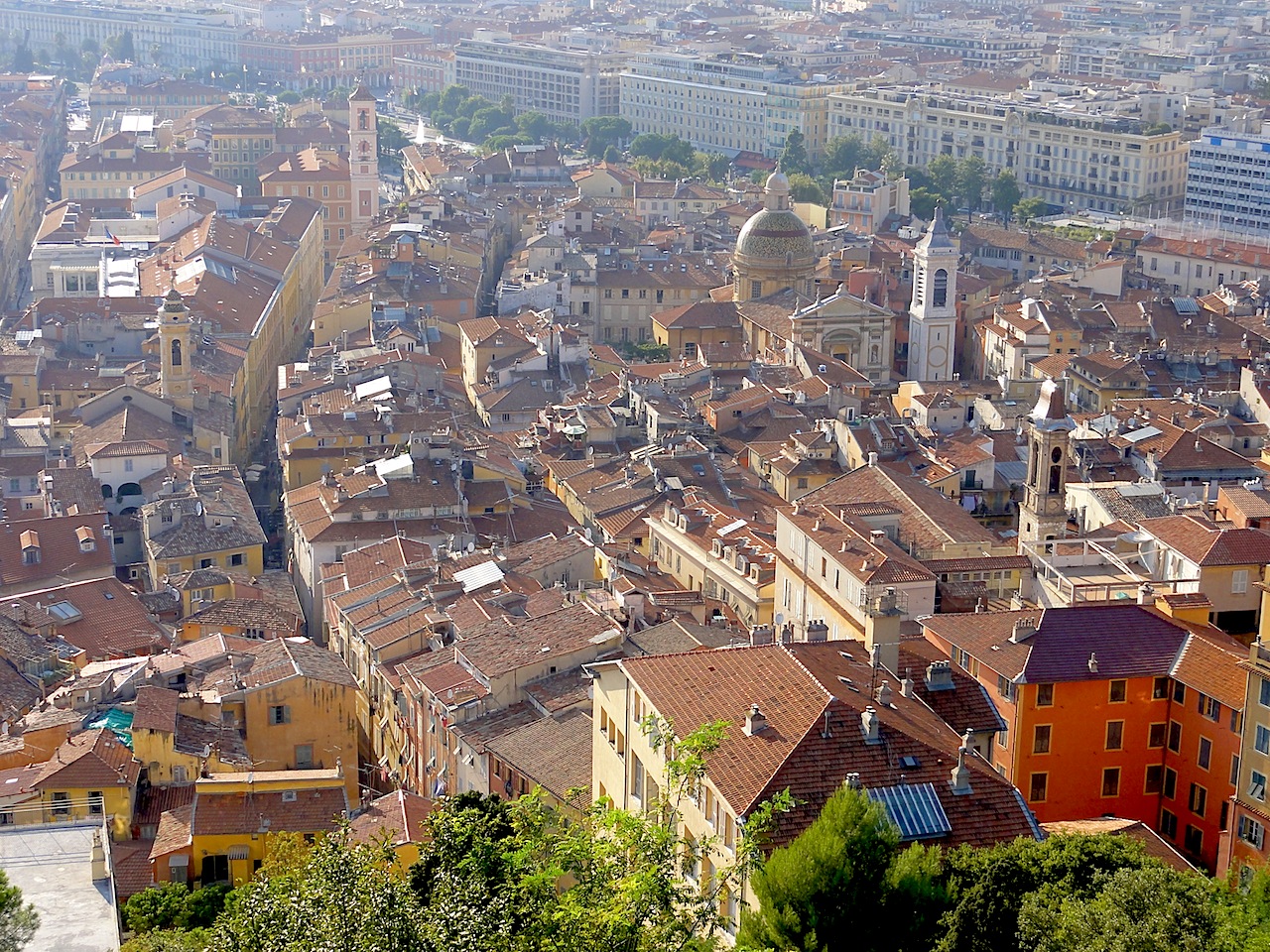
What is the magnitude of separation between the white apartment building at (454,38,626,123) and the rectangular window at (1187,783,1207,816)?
128 meters

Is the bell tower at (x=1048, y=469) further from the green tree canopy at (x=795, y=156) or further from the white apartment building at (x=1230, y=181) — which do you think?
the green tree canopy at (x=795, y=156)

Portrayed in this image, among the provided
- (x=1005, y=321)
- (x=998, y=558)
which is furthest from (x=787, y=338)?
(x=998, y=558)

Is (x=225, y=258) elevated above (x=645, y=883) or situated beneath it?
situated beneath

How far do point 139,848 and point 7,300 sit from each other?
207ft

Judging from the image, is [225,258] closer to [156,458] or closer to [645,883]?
[156,458]

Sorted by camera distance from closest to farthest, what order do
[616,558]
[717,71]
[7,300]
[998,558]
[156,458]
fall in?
[998,558] → [616,558] → [156,458] → [7,300] → [717,71]

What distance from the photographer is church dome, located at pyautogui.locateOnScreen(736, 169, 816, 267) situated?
8000 centimetres

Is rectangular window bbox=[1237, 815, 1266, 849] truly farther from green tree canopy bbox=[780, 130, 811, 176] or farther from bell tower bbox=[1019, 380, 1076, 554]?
green tree canopy bbox=[780, 130, 811, 176]

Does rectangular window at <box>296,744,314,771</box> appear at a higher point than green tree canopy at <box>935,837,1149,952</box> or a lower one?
lower

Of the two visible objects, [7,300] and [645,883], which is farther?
[7,300]

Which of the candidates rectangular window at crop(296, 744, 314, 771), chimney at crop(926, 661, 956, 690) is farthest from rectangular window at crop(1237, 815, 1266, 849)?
rectangular window at crop(296, 744, 314, 771)

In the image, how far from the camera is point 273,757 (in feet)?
125

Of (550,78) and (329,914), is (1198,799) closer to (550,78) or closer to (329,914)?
(329,914)

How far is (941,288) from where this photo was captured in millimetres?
72188
